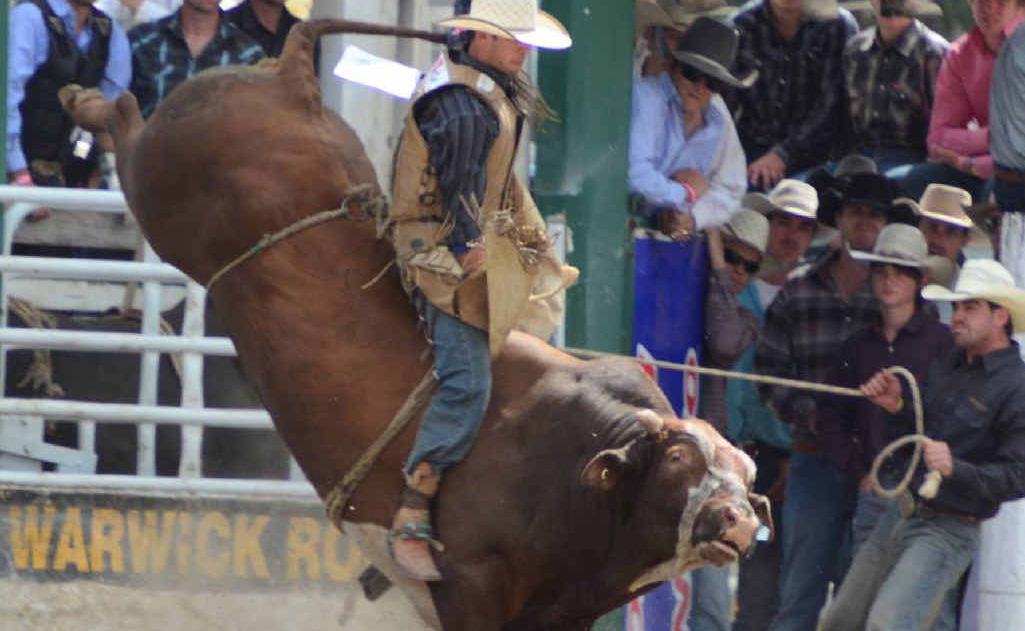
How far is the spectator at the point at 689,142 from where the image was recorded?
372 inches

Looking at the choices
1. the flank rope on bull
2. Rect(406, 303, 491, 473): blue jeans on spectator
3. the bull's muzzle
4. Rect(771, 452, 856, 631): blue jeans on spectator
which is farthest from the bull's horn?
Rect(771, 452, 856, 631): blue jeans on spectator

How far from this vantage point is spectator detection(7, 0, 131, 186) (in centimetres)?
945

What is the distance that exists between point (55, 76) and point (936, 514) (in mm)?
4116

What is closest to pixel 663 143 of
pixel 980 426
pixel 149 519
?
pixel 980 426

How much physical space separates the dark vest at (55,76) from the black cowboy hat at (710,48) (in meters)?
2.46

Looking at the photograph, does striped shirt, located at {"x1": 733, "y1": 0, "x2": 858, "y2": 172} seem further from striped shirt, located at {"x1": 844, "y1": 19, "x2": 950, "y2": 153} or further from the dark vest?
the dark vest

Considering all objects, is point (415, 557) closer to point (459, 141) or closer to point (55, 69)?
point (459, 141)

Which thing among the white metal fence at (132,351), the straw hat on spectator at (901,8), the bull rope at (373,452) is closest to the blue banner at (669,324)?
the straw hat on spectator at (901,8)

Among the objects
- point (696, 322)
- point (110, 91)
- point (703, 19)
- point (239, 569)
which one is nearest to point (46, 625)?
point (239, 569)

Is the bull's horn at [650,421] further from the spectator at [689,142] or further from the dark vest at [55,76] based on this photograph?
the dark vest at [55,76]

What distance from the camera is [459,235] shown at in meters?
7.13

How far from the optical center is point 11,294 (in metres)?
9.27

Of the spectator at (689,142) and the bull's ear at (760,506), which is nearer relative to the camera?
the bull's ear at (760,506)

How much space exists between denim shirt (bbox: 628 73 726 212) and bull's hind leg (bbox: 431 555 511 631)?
2717 mm
